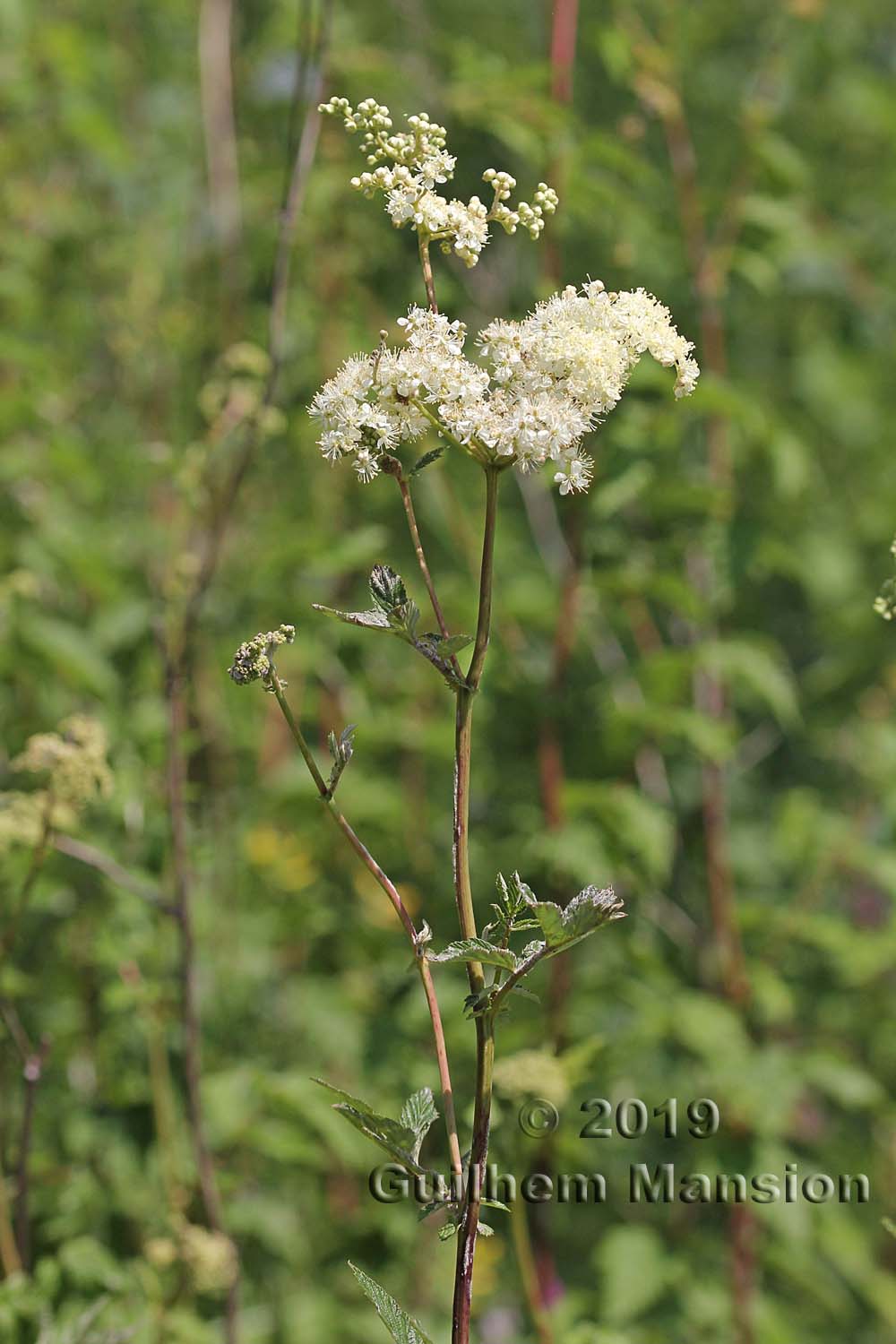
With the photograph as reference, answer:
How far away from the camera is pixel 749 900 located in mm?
3021

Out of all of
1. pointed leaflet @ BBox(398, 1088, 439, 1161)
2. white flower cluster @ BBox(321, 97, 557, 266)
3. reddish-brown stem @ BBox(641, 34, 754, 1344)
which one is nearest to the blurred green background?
reddish-brown stem @ BBox(641, 34, 754, 1344)

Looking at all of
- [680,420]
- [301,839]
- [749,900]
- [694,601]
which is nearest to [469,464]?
[680,420]

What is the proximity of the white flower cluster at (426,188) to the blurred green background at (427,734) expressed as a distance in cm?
86

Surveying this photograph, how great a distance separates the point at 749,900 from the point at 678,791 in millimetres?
362

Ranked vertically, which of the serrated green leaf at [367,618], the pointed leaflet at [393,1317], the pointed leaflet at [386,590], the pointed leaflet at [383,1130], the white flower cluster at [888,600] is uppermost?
the white flower cluster at [888,600]

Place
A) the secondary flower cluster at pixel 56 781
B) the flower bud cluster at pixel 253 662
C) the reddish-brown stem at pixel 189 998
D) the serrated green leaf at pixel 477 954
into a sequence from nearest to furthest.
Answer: the serrated green leaf at pixel 477 954 < the flower bud cluster at pixel 253 662 < the secondary flower cluster at pixel 56 781 < the reddish-brown stem at pixel 189 998

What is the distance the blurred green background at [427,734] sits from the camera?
224 cm

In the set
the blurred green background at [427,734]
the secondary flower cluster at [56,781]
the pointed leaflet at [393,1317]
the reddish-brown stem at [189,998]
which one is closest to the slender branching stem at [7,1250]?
the blurred green background at [427,734]

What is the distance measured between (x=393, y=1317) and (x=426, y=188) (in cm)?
92

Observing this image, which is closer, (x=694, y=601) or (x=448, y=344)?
(x=448, y=344)

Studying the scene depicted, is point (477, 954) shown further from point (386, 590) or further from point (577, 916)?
point (386, 590)

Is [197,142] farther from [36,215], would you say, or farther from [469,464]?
[469,464]

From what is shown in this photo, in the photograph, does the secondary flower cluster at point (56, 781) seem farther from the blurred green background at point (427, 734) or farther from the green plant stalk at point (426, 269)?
Answer: the green plant stalk at point (426, 269)

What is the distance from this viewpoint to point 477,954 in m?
0.93
